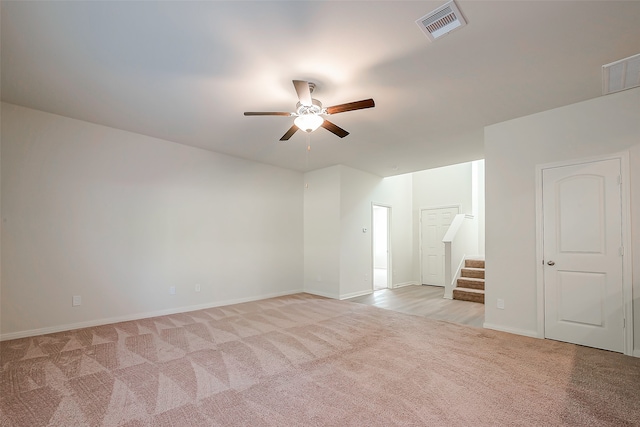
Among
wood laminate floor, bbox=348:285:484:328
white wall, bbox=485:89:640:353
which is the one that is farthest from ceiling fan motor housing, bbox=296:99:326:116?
wood laminate floor, bbox=348:285:484:328

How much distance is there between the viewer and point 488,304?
4.08 m

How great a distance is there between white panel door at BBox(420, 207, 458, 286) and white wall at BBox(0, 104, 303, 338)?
420cm

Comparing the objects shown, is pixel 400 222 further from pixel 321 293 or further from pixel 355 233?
pixel 321 293

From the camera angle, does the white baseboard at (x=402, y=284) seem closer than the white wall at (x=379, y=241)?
Yes

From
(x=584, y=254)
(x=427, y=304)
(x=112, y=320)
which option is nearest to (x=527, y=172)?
(x=584, y=254)

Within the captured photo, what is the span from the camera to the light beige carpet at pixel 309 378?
79.8 inches

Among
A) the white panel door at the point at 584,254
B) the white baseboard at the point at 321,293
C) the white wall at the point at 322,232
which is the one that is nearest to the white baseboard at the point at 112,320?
the white baseboard at the point at 321,293

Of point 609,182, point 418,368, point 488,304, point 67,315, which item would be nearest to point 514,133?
point 609,182

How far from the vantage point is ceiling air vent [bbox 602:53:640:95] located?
260cm

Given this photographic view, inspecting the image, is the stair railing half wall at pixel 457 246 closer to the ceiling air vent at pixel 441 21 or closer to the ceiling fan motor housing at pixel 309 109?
the ceiling fan motor housing at pixel 309 109

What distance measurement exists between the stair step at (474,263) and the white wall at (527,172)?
2.63 m

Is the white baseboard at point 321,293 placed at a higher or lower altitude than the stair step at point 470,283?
lower

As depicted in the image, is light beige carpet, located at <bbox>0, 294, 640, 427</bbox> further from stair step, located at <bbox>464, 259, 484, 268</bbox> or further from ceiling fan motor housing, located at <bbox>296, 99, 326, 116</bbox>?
stair step, located at <bbox>464, 259, 484, 268</bbox>

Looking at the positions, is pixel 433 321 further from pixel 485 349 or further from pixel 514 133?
pixel 514 133
